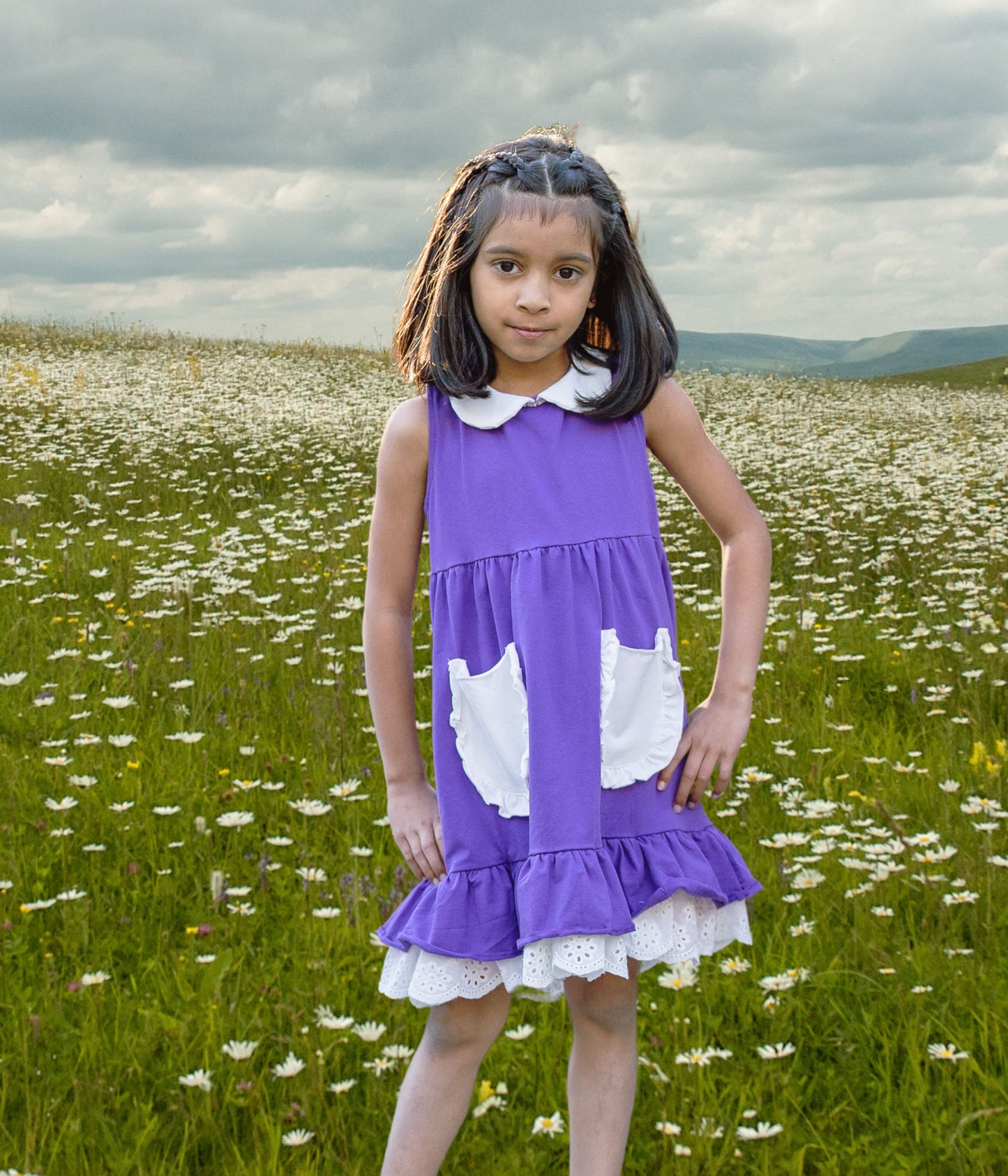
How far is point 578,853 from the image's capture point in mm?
1900

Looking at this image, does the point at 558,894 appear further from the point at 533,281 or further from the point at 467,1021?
the point at 533,281

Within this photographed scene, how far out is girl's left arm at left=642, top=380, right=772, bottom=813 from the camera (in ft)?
6.91

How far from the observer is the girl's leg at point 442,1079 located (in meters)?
2.04

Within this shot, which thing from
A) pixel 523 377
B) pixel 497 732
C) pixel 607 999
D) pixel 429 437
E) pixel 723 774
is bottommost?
pixel 607 999

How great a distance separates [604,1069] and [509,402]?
3.70 ft

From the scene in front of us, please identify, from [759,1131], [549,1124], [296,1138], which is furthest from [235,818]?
[759,1131]

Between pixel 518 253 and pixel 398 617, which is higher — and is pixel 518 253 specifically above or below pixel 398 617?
above

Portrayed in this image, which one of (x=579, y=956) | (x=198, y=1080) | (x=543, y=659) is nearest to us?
(x=579, y=956)

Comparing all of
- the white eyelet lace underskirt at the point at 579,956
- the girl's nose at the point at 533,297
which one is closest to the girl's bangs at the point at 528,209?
the girl's nose at the point at 533,297

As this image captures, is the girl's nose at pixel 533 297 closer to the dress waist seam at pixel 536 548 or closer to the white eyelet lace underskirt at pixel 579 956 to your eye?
the dress waist seam at pixel 536 548

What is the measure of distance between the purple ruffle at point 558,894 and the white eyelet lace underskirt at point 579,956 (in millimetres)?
31

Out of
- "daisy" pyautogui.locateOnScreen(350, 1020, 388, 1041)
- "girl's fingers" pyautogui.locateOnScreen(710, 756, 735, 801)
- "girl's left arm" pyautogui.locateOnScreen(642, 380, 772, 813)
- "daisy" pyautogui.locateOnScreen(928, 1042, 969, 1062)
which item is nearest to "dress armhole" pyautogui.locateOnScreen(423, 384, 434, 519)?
"girl's left arm" pyautogui.locateOnScreen(642, 380, 772, 813)

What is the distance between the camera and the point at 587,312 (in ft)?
7.45

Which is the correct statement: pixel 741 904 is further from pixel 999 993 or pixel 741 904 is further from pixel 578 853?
pixel 999 993
